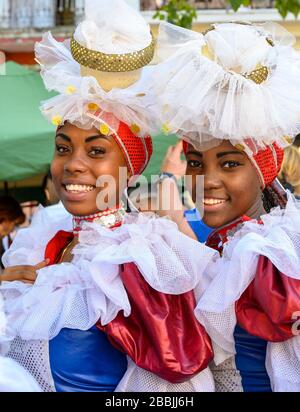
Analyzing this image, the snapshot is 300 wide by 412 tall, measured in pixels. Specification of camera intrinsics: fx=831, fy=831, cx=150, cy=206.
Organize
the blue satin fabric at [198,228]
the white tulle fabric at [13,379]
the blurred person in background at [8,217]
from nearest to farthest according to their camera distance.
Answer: the white tulle fabric at [13,379]
the blue satin fabric at [198,228]
the blurred person in background at [8,217]

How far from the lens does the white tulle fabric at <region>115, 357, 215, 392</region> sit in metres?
2.64

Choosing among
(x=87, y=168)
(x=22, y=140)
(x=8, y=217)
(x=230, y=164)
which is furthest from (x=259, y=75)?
(x=8, y=217)

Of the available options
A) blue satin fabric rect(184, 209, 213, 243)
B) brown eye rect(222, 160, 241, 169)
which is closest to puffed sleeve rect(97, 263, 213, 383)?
brown eye rect(222, 160, 241, 169)

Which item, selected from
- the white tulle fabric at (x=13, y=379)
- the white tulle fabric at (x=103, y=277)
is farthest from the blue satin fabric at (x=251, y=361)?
the white tulle fabric at (x=13, y=379)

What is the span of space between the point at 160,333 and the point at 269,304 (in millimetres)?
350

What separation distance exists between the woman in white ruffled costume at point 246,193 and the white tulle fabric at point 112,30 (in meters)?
0.16

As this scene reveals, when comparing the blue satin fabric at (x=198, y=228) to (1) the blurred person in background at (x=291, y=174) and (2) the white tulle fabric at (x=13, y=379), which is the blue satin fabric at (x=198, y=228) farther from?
(2) the white tulle fabric at (x=13, y=379)

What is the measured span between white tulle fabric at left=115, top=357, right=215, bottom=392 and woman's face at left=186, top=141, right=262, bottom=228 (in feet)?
1.92

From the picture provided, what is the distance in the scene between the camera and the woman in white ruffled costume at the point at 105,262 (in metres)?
2.63

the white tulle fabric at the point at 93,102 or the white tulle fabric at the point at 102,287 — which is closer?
the white tulle fabric at the point at 102,287

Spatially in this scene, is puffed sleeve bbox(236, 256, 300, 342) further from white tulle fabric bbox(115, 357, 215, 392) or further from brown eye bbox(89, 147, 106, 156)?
brown eye bbox(89, 147, 106, 156)

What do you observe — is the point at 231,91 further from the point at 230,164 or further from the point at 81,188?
the point at 81,188
